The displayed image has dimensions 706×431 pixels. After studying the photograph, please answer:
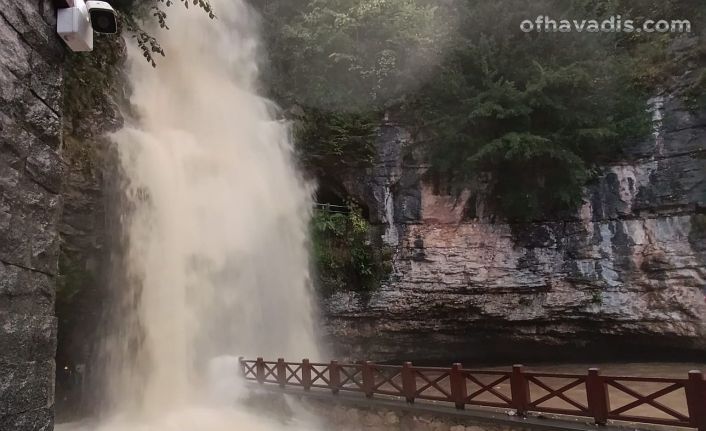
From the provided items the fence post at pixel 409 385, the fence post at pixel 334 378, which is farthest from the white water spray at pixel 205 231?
the fence post at pixel 409 385

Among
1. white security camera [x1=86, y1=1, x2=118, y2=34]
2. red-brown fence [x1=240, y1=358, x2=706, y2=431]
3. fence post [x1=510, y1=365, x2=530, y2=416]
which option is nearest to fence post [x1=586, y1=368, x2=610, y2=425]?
red-brown fence [x1=240, y1=358, x2=706, y2=431]

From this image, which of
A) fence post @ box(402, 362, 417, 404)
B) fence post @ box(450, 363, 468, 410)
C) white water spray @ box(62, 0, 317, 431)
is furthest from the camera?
white water spray @ box(62, 0, 317, 431)

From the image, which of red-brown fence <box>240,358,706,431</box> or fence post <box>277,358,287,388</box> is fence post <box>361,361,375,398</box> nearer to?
red-brown fence <box>240,358,706,431</box>

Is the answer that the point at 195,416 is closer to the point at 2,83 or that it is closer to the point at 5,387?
the point at 5,387

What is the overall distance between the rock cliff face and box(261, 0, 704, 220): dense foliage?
2.46 ft

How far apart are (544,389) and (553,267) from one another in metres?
6.76

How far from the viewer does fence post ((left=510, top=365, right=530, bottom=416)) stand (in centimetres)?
712

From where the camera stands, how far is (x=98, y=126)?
389 inches

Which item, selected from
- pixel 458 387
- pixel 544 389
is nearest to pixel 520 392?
pixel 544 389

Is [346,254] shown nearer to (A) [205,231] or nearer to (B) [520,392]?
(A) [205,231]

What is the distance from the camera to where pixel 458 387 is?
7855mm

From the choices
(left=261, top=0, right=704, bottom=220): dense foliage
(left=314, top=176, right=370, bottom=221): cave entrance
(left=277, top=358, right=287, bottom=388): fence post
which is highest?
(left=261, top=0, right=704, bottom=220): dense foliage

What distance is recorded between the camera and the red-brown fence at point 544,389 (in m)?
5.85

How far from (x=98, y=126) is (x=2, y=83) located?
8300 millimetres
